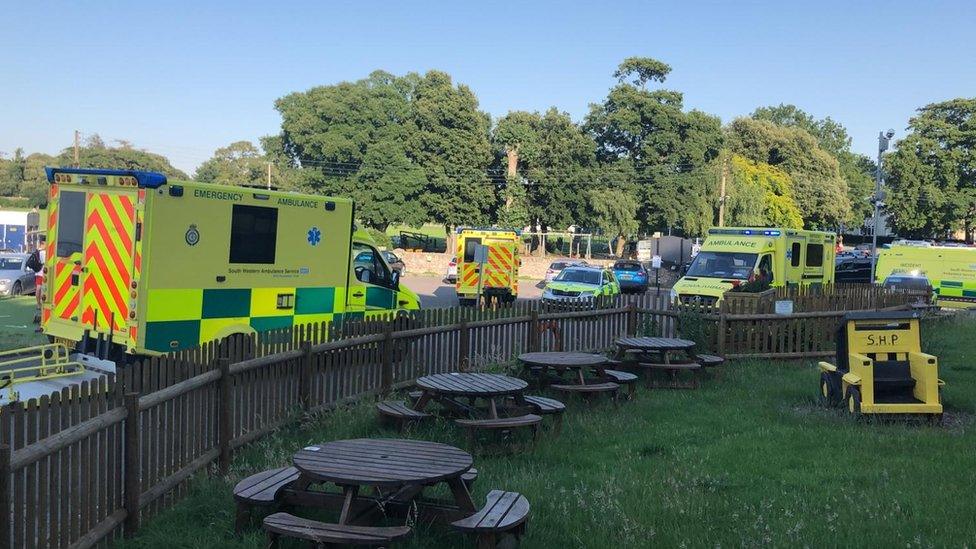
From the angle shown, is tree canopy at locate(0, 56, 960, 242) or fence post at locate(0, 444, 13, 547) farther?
tree canopy at locate(0, 56, 960, 242)

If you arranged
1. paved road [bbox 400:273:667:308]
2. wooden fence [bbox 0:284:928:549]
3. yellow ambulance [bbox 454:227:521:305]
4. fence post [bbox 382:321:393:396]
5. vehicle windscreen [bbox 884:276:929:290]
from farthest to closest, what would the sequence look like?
paved road [bbox 400:273:667:308], yellow ambulance [bbox 454:227:521:305], vehicle windscreen [bbox 884:276:929:290], fence post [bbox 382:321:393:396], wooden fence [bbox 0:284:928:549]

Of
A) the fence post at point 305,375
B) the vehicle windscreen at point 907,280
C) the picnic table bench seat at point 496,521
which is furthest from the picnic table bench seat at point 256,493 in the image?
the vehicle windscreen at point 907,280

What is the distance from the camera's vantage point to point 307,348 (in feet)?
28.2

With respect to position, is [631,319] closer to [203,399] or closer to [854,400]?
[854,400]

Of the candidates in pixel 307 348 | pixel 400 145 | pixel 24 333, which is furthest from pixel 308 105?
pixel 307 348

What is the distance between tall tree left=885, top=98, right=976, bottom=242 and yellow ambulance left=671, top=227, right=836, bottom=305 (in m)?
55.1

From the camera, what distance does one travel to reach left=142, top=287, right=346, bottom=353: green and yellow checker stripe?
32.0 ft

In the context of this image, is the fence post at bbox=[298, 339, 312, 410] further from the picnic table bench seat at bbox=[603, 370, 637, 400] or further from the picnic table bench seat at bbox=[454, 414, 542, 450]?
the picnic table bench seat at bbox=[603, 370, 637, 400]

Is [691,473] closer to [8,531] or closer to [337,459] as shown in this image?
[337,459]

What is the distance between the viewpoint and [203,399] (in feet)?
22.0

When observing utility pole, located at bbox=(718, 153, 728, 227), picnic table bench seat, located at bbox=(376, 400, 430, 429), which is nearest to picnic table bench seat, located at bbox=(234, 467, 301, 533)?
picnic table bench seat, located at bbox=(376, 400, 430, 429)

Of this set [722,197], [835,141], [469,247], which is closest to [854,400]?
[469,247]

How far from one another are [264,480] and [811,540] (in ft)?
11.9

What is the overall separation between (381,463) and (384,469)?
161 mm
